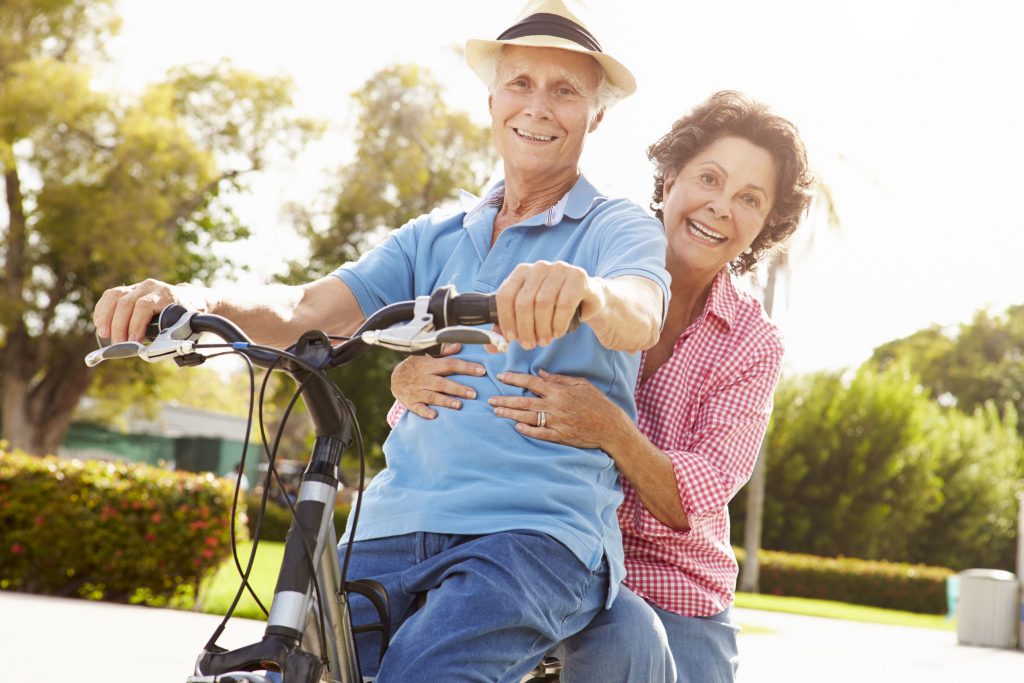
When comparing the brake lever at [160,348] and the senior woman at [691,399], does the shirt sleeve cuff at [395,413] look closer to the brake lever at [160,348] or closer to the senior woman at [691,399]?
the senior woman at [691,399]

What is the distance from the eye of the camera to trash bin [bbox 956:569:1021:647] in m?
17.7

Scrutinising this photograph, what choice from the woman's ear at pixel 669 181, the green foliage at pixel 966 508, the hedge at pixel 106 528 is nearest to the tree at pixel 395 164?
the green foliage at pixel 966 508

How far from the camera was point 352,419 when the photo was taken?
1.87 metres

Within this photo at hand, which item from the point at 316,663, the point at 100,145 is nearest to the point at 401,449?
the point at 316,663

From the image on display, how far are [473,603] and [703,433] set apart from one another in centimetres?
112

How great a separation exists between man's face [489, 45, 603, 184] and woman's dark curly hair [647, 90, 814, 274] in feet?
3.11

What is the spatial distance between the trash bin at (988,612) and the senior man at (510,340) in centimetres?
1697

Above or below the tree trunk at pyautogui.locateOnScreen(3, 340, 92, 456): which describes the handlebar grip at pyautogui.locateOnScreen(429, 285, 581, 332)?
above

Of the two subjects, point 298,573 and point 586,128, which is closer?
point 298,573

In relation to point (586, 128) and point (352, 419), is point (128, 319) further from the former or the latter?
point (586, 128)

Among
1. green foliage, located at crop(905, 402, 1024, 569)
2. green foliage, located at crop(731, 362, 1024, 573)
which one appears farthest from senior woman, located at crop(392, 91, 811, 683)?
green foliage, located at crop(905, 402, 1024, 569)

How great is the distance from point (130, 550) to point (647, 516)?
9166 millimetres

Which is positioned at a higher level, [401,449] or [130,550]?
[401,449]

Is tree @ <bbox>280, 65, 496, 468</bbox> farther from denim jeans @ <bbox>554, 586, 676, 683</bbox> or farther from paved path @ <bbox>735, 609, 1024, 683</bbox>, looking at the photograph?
denim jeans @ <bbox>554, 586, 676, 683</bbox>
